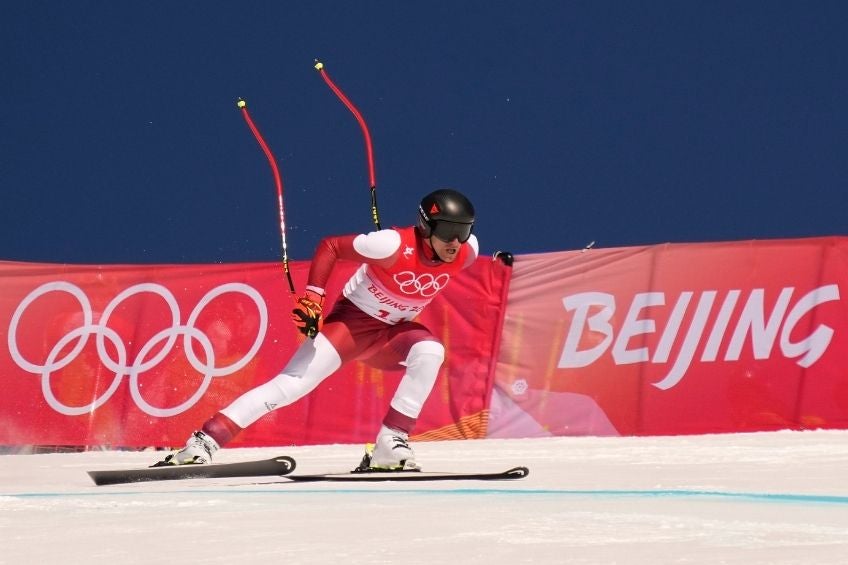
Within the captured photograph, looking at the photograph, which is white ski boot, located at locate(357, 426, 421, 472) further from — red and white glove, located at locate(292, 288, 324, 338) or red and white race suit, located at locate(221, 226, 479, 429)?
red and white glove, located at locate(292, 288, 324, 338)

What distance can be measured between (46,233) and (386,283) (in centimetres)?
664

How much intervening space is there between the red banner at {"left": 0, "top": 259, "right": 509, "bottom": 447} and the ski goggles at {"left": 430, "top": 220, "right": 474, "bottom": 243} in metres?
3.33

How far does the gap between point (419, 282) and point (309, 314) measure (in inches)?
22.1

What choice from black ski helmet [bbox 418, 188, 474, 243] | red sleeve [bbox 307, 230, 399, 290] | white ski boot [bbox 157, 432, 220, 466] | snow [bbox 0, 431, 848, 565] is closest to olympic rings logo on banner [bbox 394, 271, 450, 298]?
red sleeve [bbox 307, 230, 399, 290]

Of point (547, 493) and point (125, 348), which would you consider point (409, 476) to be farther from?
point (125, 348)

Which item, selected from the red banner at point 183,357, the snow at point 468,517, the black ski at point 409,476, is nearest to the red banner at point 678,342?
the red banner at point 183,357

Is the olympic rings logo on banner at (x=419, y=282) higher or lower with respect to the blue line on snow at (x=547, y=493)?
higher

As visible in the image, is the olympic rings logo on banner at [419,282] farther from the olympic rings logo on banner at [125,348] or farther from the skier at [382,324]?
the olympic rings logo on banner at [125,348]

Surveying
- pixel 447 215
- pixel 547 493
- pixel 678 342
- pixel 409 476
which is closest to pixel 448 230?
pixel 447 215

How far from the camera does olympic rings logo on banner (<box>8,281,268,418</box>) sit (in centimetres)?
879

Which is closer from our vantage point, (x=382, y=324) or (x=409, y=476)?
(x=409, y=476)

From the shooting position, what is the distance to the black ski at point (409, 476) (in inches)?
186

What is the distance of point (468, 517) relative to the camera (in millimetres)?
3172

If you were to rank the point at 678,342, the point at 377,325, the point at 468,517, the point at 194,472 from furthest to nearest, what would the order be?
the point at 678,342 < the point at 377,325 < the point at 194,472 < the point at 468,517
